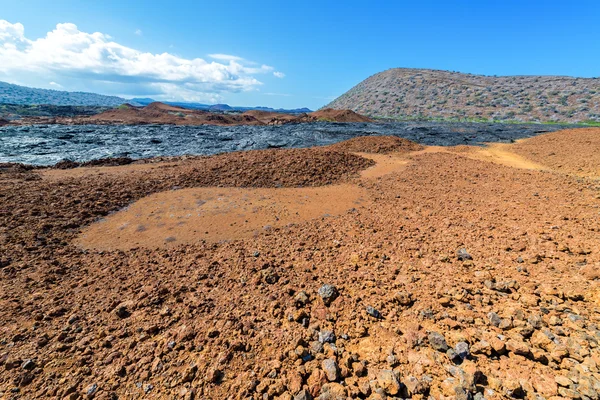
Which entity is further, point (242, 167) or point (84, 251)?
point (242, 167)

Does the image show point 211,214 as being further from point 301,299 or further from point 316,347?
point 316,347

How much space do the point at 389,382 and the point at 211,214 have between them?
17.9 feet

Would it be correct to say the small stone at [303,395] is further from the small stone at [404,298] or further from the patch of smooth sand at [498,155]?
the patch of smooth sand at [498,155]

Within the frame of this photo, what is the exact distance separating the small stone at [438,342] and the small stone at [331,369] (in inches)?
38.8

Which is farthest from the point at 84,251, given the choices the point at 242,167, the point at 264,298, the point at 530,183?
the point at 530,183

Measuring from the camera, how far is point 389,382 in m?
2.25

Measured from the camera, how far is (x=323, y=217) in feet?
21.3

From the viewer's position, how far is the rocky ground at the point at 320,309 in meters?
2.37

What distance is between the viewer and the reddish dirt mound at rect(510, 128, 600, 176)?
10852mm

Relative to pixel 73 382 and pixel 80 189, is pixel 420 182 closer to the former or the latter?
pixel 73 382

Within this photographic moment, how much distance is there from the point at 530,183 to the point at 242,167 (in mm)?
9644

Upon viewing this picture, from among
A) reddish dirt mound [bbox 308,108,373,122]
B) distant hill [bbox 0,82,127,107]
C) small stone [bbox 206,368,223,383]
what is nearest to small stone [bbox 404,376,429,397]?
small stone [bbox 206,368,223,383]

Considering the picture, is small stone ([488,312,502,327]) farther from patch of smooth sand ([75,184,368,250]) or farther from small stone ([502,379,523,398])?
patch of smooth sand ([75,184,368,250])

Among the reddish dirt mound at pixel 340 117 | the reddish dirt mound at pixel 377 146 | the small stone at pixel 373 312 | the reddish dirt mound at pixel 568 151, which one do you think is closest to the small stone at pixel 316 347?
the small stone at pixel 373 312
